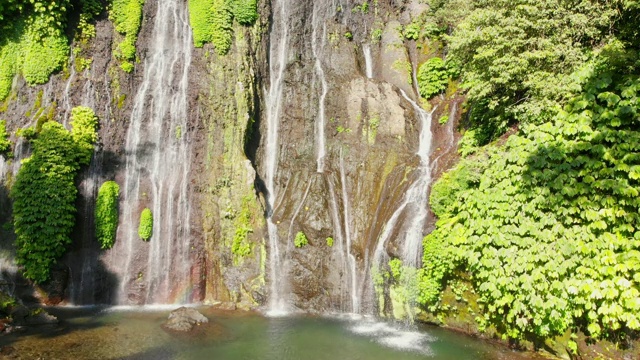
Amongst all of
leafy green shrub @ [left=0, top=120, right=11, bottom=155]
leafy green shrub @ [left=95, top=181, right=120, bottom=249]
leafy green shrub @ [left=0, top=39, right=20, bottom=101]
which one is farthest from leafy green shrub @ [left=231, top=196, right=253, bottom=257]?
leafy green shrub @ [left=0, top=39, right=20, bottom=101]

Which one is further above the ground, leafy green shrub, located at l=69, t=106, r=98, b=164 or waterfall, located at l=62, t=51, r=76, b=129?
waterfall, located at l=62, t=51, r=76, b=129

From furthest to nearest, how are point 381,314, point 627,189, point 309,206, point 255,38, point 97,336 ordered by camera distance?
point 255,38 → point 309,206 → point 381,314 → point 97,336 → point 627,189

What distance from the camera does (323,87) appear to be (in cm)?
2039

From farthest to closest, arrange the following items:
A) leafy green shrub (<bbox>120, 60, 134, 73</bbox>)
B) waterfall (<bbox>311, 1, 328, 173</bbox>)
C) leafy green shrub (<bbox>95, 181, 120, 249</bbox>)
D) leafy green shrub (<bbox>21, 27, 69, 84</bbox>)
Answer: waterfall (<bbox>311, 1, 328, 173</bbox>), leafy green shrub (<bbox>120, 60, 134, 73</bbox>), leafy green shrub (<bbox>21, 27, 69, 84</bbox>), leafy green shrub (<bbox>95, 181, 120, 249</bbox>)

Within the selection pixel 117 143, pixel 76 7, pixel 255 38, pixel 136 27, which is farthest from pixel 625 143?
pixel 76 7

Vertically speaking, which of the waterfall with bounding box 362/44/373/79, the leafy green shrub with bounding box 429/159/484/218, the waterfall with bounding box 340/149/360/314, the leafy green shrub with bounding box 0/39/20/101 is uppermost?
the waterfall with bounding box 362/44/373/79

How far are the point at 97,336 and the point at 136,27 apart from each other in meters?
13.7

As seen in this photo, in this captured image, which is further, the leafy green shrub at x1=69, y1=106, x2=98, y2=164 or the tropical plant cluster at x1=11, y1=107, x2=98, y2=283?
the leafy green shrub at x1=69, y1=106, x2=98, y2=164

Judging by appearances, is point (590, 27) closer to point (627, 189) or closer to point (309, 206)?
point (627, 189)

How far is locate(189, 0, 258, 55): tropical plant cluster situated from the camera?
19328mm

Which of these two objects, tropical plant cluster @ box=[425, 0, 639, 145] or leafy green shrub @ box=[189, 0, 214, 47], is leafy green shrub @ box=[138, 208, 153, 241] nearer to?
leafy green shrub @ box=[189, 0, 214, 47]

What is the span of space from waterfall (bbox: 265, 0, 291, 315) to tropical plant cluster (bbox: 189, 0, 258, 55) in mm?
2065

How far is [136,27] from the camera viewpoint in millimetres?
19172

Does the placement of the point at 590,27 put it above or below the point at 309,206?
above
